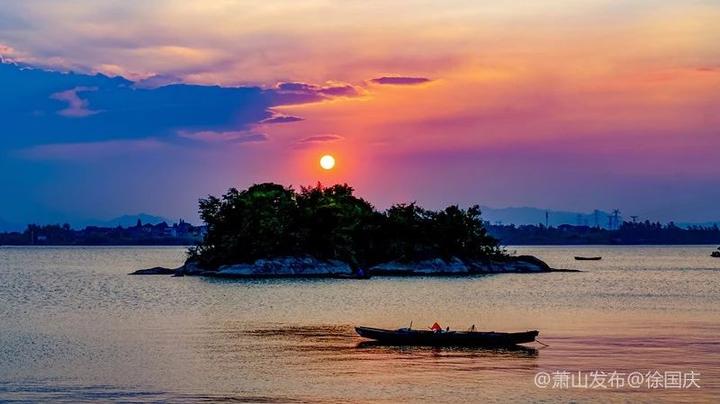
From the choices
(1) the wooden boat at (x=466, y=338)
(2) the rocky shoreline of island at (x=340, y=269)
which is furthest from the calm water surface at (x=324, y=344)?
(2) the rocky shoreline of island at (x=340, y=269)

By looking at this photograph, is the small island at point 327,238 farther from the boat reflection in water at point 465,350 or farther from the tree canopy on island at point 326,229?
the boat reflection in water at point 465,350

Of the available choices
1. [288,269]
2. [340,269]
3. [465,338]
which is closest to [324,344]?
[465,338]

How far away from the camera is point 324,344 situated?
186 ft

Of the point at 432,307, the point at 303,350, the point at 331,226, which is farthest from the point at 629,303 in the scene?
the point at 331,226

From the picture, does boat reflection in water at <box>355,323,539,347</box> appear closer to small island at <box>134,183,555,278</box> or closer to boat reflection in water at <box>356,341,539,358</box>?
boat reflection in water at <box>356,341,539,358</box>

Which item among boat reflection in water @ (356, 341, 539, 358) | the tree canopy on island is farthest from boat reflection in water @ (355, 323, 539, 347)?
the tree canopy on island

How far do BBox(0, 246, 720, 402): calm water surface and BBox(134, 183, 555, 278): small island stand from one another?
81.6 ft

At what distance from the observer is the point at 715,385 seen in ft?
135

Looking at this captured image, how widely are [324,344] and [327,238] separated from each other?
8191cm

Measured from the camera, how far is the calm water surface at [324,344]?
41031mm

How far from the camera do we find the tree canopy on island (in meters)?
134

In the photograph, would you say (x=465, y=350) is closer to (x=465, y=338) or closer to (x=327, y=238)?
(x=465, y=338)

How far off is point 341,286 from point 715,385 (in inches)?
2902

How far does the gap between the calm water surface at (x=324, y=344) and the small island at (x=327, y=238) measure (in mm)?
24882
